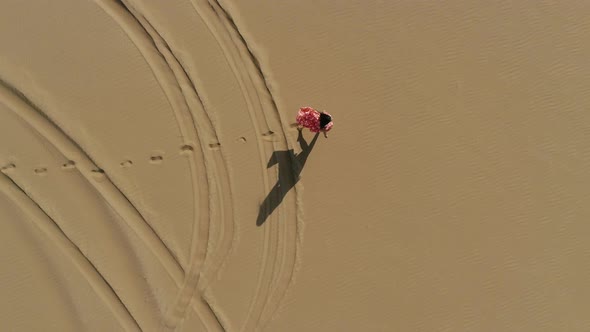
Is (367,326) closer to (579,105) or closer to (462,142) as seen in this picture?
(462,142)

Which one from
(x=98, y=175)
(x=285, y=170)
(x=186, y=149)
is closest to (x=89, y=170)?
(x=98, y=175)

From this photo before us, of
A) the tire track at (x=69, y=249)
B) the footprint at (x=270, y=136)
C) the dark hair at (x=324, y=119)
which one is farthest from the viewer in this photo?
the footprint at (x=270, y=136)

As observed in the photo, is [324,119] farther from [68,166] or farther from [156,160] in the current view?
[68,166]

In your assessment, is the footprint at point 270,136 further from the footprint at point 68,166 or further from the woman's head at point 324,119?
the footprint at point 68,166

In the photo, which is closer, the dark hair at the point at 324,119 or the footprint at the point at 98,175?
the dark hair at the point at 324,119

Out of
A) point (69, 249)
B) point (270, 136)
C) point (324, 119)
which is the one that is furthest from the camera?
point (270, 136)

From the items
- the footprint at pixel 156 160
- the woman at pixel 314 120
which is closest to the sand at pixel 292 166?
the footprint at pixel 156 160

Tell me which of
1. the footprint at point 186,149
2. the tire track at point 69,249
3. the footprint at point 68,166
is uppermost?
the footprint at point 186,149

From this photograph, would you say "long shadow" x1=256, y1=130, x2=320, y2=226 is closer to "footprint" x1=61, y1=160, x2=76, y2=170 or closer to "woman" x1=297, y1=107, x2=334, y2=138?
"woman" x1=297, y1=107, x2=334, y2=138
